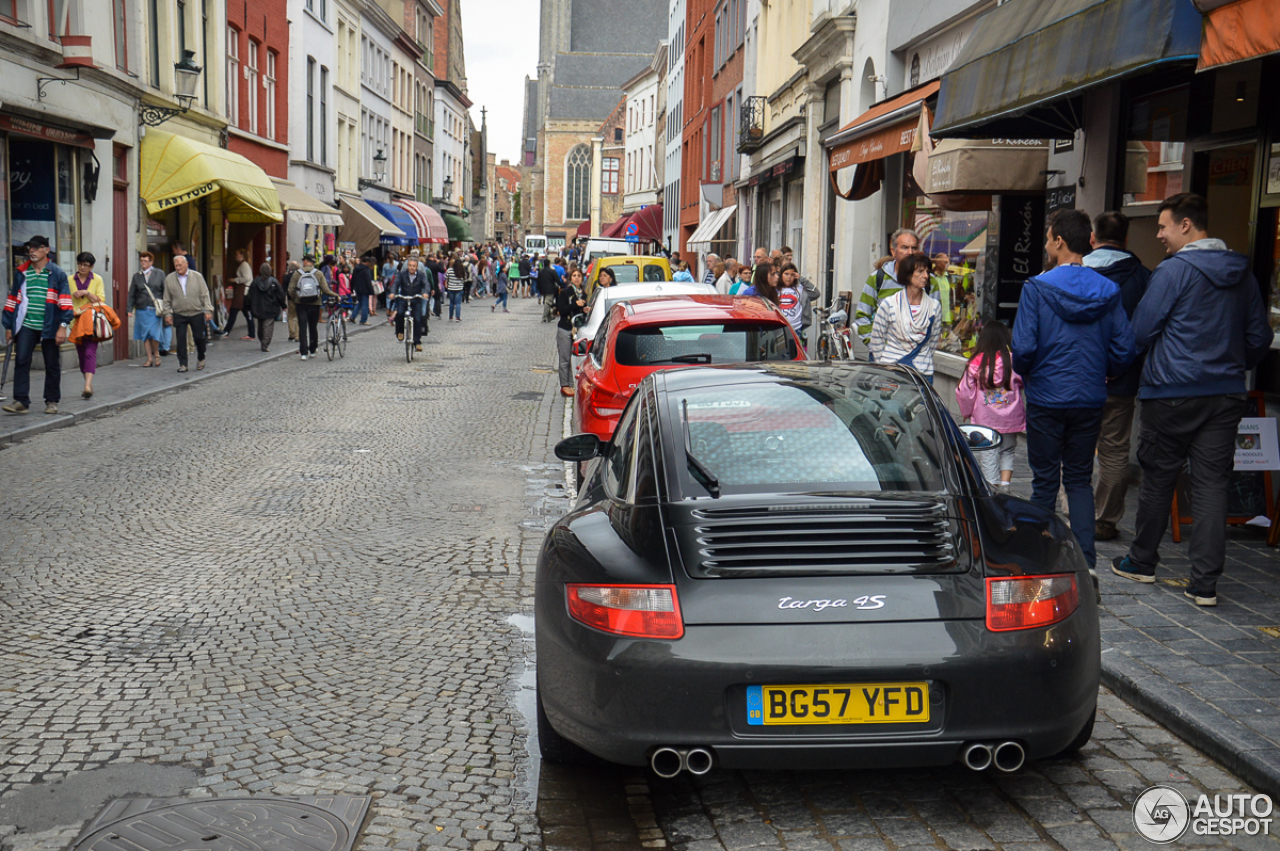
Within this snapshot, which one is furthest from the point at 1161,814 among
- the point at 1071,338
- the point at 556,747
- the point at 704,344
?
the point at 704,344

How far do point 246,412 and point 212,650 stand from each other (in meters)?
9.35

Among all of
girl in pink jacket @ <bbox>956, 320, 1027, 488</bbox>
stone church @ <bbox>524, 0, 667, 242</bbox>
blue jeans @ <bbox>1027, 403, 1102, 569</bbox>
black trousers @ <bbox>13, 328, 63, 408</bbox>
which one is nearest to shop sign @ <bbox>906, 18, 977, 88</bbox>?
girl in pink jacket @ <bbox>956, 320, 1027, 488</bbox>

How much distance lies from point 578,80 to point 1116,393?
385 feet

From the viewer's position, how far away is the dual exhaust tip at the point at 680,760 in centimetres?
347

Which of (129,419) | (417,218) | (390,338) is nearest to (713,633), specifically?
(129,419)

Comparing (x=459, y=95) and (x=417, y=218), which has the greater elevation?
(x=459, y=95)

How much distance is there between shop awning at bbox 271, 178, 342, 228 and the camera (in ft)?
107

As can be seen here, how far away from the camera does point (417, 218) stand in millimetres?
52844

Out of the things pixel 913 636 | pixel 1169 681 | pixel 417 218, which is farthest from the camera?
pixel 417 218

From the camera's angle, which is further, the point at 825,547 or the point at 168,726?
the point at 168,726

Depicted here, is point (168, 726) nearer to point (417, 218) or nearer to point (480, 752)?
point (480, 752)

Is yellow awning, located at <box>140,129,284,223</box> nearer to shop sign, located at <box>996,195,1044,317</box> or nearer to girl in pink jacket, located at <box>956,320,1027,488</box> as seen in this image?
shop sign, located at <box>996,195,1044,317</box>

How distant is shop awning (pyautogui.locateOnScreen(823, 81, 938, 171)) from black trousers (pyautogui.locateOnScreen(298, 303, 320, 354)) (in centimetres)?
1036

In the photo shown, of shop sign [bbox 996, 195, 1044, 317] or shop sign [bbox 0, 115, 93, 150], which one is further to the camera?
shop sign [bbox 0, 115, 93, 150]
